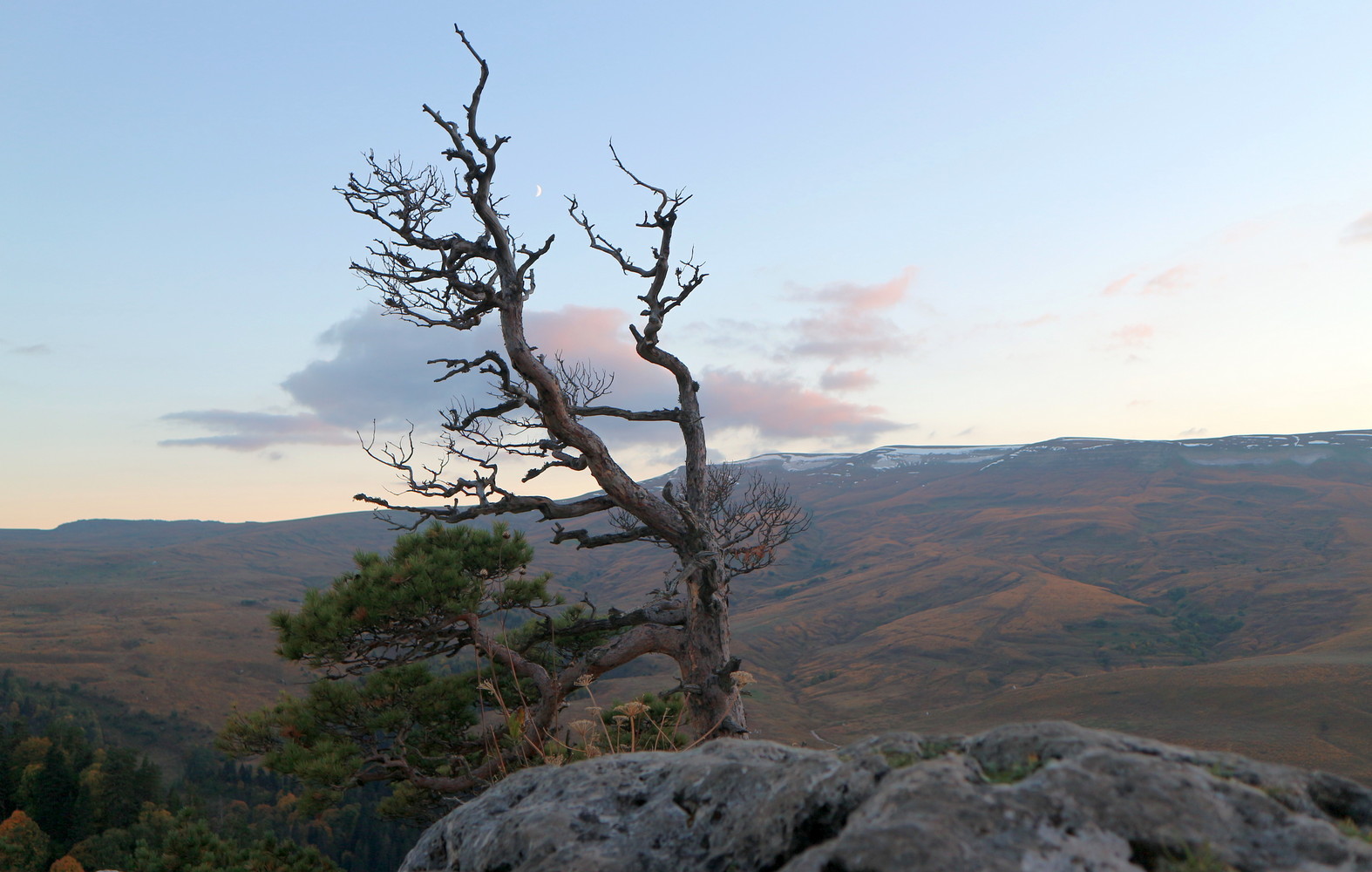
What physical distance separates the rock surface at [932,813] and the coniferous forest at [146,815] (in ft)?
33.3

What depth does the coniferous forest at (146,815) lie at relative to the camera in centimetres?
1659

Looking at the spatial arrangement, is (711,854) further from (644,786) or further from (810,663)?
(810,663)

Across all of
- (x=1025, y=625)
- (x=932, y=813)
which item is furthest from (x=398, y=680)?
(x=1025, y=625)

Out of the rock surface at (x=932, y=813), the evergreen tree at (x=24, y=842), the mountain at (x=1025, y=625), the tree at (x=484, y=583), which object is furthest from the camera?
the mountain at (x=1025, y=625)

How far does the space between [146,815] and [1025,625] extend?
97.6 meters

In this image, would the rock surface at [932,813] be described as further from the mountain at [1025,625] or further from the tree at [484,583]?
the mountain at [1025,625]

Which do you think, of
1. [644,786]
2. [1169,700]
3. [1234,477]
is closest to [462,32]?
[644,786]

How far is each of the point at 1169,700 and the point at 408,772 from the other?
64115mm

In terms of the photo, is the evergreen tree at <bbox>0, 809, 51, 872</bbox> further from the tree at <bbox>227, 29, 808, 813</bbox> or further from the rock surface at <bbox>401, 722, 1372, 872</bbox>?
the rock surface at <bbox>401, 722, 1372, 872</bbox>

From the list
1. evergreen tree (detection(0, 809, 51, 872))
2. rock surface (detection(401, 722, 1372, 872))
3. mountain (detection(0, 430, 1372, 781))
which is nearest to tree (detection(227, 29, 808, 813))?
rock surface (detection(401, 722, 1372, 872))

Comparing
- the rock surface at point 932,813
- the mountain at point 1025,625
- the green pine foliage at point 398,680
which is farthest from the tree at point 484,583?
the mountain at point 1025,625

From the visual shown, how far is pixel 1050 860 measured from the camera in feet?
7.77

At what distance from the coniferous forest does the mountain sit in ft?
62.2

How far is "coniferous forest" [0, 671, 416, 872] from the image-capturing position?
54.4ft
